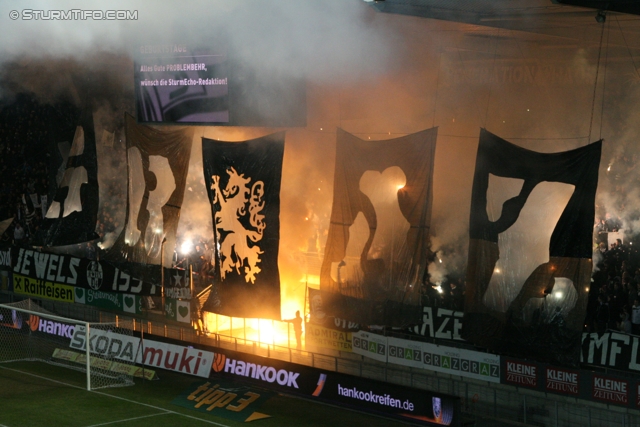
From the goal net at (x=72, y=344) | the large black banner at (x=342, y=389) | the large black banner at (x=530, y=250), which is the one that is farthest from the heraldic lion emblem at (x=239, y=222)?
the large black banner at (x=530, y=250)

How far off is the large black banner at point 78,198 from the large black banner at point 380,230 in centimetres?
511

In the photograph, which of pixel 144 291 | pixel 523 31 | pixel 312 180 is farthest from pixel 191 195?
pixel 523 31

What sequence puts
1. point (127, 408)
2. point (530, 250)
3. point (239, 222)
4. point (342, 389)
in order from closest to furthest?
point (530, 250) < point (342, 389) < point (127, 408) < point (239, 222)

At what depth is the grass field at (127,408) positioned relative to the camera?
38.1ft

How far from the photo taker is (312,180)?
1825 centimetres

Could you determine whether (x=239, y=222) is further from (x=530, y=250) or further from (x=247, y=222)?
(x=530, y=250)

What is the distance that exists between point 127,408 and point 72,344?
3.37m

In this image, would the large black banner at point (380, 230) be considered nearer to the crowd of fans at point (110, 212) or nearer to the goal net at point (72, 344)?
the crowd of fans at point (110, 212)

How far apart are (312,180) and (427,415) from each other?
338 inches

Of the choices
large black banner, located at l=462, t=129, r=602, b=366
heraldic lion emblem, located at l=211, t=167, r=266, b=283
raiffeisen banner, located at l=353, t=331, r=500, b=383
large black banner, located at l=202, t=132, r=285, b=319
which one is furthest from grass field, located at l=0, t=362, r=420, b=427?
large black banner, located at l=462, t=129, r=602, b=366

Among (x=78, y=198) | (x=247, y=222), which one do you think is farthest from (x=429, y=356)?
(x=78, y=198)

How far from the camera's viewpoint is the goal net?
14.0m

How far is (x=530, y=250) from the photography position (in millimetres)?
10102

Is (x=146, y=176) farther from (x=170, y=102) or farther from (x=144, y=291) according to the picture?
(x=144, y=291)
